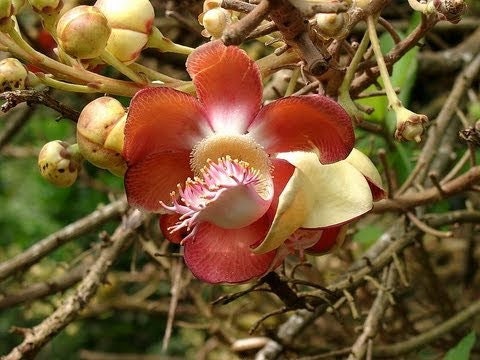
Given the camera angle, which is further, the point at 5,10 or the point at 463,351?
the point at 463,351

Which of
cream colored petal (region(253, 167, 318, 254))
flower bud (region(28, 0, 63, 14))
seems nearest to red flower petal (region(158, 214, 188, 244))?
cream colored petal (region(253, 167, 318, 254))

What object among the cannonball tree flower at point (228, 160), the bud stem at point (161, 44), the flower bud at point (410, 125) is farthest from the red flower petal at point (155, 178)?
the flower bud at point (410, 125)

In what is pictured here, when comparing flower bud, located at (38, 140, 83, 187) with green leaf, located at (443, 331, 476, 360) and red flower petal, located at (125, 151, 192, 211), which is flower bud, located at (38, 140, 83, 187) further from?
green leaf, located at (443, 331, 476, 360)

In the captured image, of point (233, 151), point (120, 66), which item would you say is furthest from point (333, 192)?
point (120, 66)

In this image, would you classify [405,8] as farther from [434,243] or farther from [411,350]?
[411,350]

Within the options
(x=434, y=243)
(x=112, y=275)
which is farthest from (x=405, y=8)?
(x=112, y=275)

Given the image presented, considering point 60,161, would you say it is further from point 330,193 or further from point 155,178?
point 330,193
